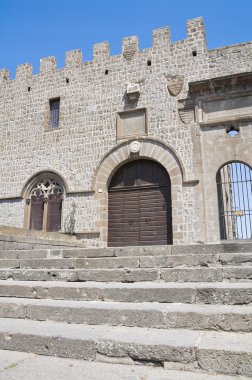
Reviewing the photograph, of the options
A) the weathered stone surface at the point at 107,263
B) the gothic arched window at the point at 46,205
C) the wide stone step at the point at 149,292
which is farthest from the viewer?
the gothic arched window at the point at 46,205

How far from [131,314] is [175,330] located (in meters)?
0.42

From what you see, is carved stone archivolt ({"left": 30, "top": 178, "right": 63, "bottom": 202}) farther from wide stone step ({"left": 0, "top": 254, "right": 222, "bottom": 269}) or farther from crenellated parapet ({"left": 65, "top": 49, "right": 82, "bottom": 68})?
wide stone step ({"left": 0, "top": 254, "right": 222, "bottom": 269})

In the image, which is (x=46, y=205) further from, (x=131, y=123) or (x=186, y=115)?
(x=186, y=115)

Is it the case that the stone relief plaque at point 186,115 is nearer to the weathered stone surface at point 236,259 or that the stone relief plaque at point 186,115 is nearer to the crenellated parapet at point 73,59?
the crenellated parapet at point 73,59

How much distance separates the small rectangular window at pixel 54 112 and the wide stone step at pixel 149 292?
10.2 meters

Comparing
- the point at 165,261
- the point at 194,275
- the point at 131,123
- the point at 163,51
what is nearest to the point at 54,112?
the point at 131,123

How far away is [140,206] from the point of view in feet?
36.0

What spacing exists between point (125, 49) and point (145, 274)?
10.6 metres

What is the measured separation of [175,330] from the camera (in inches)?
108

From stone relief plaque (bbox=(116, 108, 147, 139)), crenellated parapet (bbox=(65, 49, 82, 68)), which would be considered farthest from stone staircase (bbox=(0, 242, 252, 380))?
crenellated parapet (bbox=(65, 49, 82, 68))

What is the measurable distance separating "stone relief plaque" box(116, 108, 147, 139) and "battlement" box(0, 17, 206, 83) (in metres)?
2.30

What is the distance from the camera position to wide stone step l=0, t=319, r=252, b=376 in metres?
2.20

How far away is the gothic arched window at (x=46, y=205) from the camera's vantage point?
1203cm

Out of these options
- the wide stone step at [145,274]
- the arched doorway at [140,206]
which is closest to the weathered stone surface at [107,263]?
the wide stone step at [145,274]
